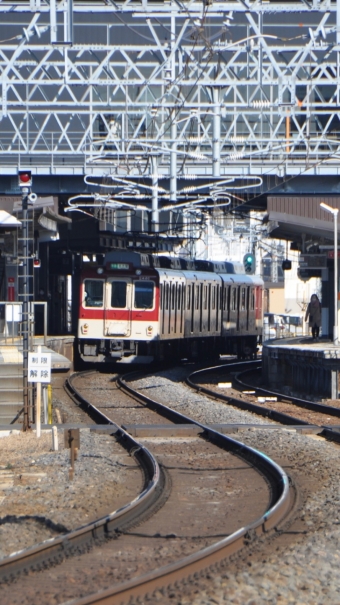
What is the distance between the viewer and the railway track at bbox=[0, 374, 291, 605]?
554 cm

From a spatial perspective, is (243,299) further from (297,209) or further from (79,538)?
(79,538)

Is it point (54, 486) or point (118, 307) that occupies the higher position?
point (118, 307)

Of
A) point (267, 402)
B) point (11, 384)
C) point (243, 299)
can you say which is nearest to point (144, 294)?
point (267, 402)

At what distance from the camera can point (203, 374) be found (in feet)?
83.8

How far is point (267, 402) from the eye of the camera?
18.6 metres

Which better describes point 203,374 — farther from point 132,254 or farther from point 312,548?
point 312,548

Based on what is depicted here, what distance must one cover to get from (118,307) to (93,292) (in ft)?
2.86

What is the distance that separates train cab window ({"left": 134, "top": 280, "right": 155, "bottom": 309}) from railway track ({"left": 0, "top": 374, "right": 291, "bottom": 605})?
12.0 metres

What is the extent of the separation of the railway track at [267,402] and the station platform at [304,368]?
62cm

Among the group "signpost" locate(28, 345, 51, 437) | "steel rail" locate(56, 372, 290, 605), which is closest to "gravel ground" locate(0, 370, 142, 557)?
"signpost" locate(28, 345, 51, 437)

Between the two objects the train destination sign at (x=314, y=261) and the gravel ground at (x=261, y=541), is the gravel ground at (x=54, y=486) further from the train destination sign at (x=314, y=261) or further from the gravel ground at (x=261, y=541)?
the train destination sign at (x=314, y=261)

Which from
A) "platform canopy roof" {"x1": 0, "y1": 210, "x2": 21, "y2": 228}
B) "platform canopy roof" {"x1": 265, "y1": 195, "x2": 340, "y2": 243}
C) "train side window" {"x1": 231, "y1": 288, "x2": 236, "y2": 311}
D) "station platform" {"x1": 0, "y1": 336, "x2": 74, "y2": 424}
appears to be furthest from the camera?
"train side window" {"x1": 231, "y1": 288, "x2": 236, "y2": 311}

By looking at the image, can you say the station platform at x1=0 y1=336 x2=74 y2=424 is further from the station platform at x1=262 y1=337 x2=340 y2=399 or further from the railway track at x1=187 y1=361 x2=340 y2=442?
the station platform at x1=262 y1=337 x2=340 y2=399

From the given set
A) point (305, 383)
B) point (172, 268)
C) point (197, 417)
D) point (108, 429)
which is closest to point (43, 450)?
point (108, 429)
